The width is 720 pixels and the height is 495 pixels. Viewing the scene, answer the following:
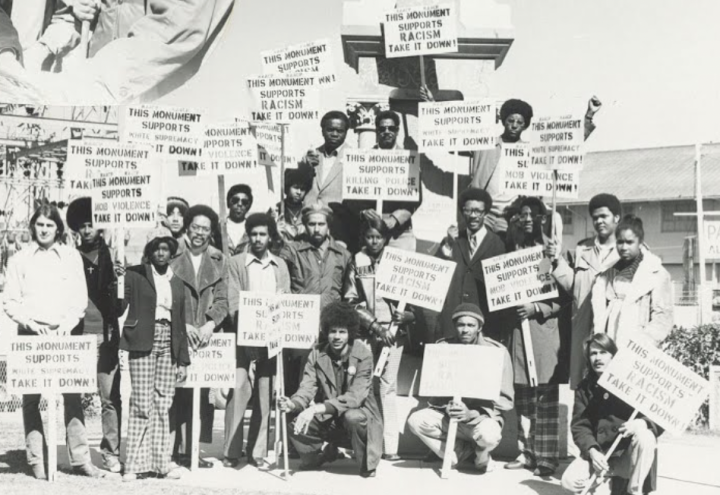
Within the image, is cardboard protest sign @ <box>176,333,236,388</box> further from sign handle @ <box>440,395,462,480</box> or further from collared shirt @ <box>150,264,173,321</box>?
sign handle @ <box>440,395,462,480</box>

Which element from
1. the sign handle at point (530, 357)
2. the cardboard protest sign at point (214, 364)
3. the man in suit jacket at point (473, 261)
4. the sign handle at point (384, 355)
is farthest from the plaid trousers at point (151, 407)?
the sign handle at point (530, 357)

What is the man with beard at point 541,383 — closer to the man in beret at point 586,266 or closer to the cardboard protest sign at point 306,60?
the man in beret at point 586,266

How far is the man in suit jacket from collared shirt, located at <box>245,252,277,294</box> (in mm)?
1440

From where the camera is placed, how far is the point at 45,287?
7.09m

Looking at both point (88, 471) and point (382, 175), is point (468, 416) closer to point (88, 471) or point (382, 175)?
point (382, 175)

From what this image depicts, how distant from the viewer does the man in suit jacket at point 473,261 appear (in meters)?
7.69

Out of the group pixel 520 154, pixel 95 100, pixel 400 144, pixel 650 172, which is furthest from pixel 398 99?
pixel 650 172

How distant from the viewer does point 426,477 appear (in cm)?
727

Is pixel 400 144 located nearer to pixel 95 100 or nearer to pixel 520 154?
pixel 520 154

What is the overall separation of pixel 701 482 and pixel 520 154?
304 cm

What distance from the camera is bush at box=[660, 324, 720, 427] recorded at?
1142cm

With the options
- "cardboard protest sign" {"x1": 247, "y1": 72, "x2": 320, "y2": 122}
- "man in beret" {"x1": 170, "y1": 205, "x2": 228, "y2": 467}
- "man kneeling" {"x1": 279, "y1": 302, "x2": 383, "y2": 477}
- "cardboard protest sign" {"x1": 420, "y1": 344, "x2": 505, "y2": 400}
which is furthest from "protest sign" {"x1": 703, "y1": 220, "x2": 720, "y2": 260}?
"man in beret" {"x1": 170, "y1": 205, "x2": 228, "y2": 467}

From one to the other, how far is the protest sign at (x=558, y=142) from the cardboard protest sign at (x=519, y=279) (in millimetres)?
862

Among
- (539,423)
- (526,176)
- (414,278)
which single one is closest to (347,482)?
(539,423)
